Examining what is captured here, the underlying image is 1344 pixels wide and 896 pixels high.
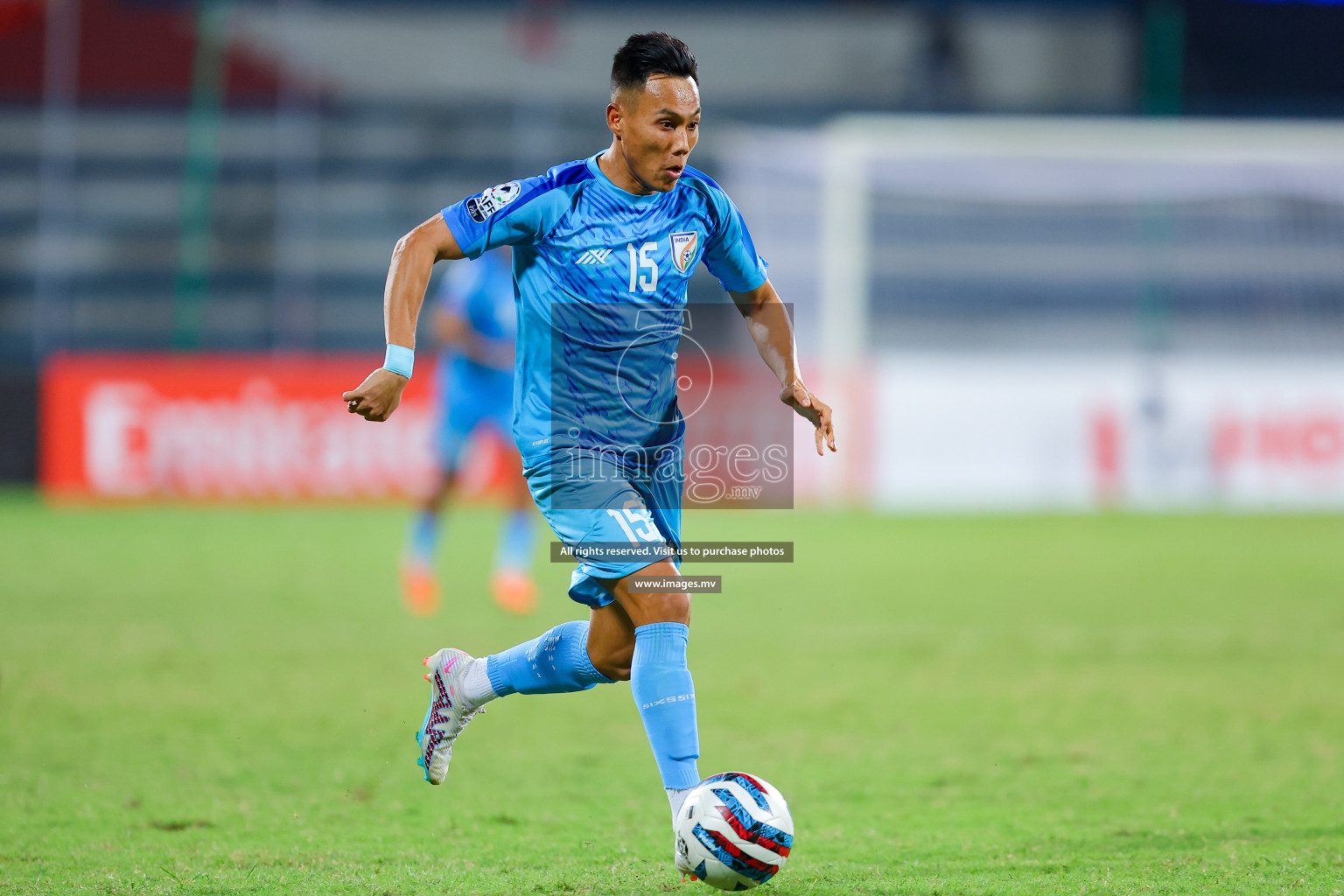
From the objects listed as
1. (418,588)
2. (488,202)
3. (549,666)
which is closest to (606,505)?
(549,666)

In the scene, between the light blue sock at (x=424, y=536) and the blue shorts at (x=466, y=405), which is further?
the blue shorts at (x=466, y=405)

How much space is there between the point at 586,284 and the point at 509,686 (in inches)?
44.7

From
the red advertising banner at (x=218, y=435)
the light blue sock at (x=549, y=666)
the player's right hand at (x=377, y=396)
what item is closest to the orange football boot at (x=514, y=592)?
the light blue sock at (x=549, y=666)

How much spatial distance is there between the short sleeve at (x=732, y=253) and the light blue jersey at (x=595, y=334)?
0.16 feet

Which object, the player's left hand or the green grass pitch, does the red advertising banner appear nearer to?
the green grass pitch

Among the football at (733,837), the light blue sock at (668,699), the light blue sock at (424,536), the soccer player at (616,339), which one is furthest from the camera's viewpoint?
the light blue sock at (424,536)

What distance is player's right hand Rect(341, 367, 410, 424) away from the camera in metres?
3.21

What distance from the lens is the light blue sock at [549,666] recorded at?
3859mm

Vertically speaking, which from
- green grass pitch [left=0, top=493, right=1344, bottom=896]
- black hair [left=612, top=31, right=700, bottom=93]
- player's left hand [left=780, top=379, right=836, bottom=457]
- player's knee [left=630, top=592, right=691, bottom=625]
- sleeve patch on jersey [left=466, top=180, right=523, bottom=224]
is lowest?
green grass pitch [left=0, top=493, right=1344, bottom=896]

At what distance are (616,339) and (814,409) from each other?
54cm

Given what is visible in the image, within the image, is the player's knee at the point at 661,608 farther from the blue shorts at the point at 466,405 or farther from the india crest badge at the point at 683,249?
the blue shorts at the point at 466,405

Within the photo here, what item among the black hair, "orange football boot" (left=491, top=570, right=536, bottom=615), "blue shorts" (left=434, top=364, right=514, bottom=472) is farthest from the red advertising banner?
the black hair

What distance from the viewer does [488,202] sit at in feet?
11.8

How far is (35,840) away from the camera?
A: 3715 mm
